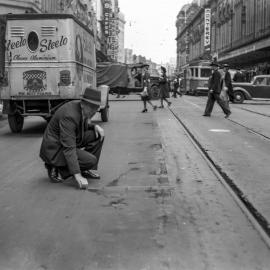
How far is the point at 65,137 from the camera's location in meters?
6.98

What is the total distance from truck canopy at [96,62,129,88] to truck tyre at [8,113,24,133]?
90.8ft

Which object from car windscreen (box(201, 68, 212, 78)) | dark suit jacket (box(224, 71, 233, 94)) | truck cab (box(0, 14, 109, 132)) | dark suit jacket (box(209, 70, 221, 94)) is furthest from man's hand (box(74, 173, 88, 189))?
car windscreen (box(201, 68, 212, 78))

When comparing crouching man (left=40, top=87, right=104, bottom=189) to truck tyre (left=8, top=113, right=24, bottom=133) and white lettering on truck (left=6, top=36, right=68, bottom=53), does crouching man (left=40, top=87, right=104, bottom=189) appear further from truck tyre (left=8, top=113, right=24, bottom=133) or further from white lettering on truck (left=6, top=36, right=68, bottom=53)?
truck tyre (left=8, top=113, right=24, bottom=133)

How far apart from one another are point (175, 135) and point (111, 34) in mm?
89058

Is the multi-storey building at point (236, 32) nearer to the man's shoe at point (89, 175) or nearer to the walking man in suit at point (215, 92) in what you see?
the walking man in suit at point (215, 92)

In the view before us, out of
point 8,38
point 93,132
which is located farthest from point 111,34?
point 93,132

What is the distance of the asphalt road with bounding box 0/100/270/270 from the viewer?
4.47 m

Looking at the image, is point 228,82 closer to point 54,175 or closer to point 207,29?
point 54,175

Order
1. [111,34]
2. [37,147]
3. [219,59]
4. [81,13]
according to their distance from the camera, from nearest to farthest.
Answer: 1. [37,147]
2. [81,13]
3. [219,59]
4. [111,34]

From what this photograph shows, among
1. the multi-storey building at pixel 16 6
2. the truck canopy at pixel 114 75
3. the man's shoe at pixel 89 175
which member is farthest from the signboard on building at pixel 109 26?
the man's shoe at pixel 89 175

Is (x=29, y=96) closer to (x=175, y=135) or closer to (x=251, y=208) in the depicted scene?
(x=175, y=135)

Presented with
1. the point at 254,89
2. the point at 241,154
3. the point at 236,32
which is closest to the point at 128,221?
the point at 241,154

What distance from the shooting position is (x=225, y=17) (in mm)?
79000

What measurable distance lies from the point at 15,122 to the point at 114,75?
1118 inches
